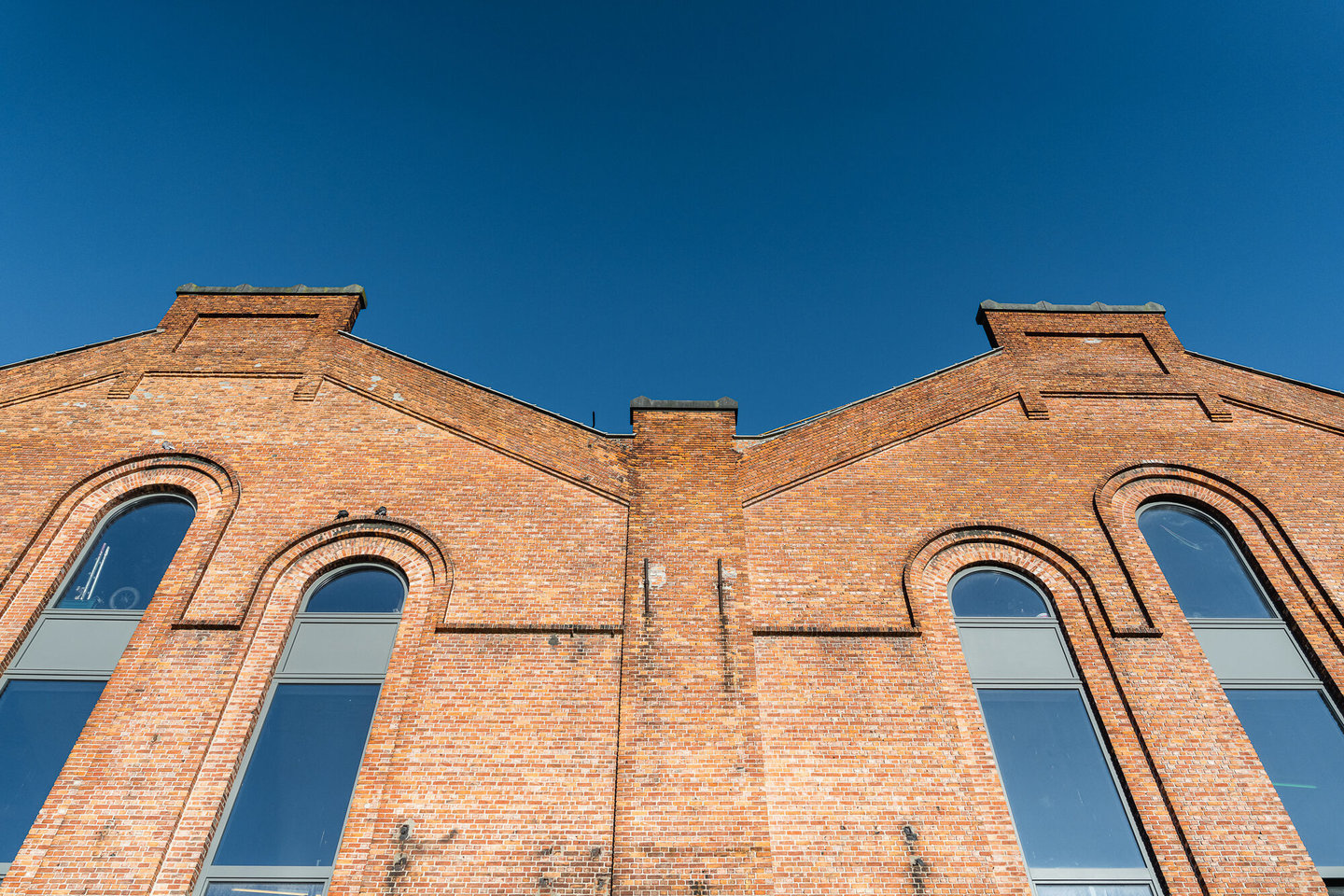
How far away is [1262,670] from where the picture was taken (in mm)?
8312

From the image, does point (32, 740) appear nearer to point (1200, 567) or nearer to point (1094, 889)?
point (1094, 889)

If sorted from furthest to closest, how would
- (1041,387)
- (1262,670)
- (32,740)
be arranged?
1. (1041,387)
2. (1262,670)
3. (32,740)

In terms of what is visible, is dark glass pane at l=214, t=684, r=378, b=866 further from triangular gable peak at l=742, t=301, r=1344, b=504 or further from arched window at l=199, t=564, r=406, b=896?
triangular gable peak at l=742, t=301, r=1344, b=504

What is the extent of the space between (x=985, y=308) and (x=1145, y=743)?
6.31m

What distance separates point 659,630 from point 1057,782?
3.97 m

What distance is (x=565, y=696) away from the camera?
25.3 feet

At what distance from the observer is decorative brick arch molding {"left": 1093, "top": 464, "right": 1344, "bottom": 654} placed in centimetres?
862

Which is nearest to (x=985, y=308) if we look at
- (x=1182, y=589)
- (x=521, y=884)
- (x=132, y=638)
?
(x=1182, y=589)

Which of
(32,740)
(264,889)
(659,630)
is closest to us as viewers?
(264,889)

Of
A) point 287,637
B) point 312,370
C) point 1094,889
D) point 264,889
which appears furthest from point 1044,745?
point 312,370

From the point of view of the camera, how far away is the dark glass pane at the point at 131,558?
8.64 m

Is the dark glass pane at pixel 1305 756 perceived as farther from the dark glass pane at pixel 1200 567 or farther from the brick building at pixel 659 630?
the dark glass pane at pixel 1200 567

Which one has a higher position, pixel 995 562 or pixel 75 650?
pixel 995 562

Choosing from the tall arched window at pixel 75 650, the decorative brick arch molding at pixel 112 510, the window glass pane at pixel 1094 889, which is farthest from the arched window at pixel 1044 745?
the tall arched window at pixel 75 650
